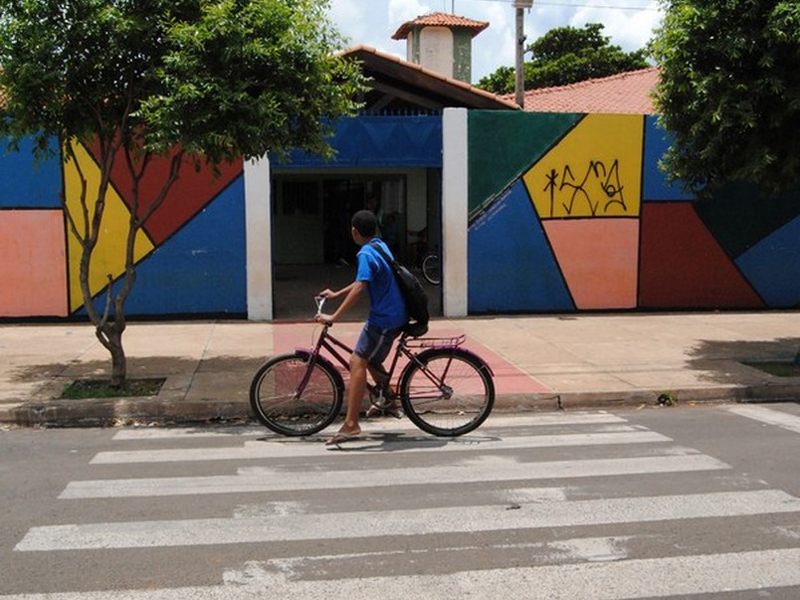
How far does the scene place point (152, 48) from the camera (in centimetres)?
785

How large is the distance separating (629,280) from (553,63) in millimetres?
30169

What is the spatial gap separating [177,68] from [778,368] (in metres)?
7.48

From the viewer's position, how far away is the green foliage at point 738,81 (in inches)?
343

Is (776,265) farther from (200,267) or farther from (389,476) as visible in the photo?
(389,476)

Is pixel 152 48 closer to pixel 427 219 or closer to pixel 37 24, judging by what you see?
pixel 37 24

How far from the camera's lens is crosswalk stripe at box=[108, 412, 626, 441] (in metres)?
7.09

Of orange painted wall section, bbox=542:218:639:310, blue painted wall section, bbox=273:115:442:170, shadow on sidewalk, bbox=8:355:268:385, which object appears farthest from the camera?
orange painted wall section, bbox=542:218:639:310

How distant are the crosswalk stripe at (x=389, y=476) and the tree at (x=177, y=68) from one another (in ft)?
10.7

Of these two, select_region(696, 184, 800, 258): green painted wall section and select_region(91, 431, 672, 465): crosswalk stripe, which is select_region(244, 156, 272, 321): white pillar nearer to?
select_region(91, 431, 672, 465): crosswalk stripe

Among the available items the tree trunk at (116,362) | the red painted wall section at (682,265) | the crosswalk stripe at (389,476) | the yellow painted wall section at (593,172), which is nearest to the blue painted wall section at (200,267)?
the tree trunk at (116,362)

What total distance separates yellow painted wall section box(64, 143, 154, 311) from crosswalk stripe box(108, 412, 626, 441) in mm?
5777

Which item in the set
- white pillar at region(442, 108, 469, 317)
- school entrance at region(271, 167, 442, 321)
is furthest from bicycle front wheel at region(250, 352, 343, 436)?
school entrance at region(271, 167, 442, 321)

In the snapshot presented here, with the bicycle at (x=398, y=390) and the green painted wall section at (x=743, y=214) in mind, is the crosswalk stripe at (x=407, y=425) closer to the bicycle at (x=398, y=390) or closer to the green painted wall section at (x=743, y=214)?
the bicycle at (x=398, y=390)

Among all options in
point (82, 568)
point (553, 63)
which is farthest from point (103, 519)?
point (553, 63)
